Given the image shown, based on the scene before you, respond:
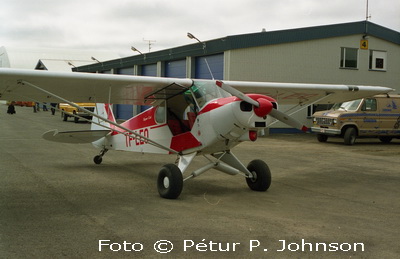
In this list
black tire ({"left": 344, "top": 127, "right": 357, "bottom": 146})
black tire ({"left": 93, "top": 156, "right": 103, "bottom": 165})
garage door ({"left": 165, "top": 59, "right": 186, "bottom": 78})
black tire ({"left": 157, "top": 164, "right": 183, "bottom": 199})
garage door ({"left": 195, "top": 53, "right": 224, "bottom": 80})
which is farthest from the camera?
garage door ({"left": 165, "top": 59, "right": 186, "bottom": 78})

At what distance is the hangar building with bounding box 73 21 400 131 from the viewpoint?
23203mm

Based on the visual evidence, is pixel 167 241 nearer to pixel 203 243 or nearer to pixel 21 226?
pixel 203 243

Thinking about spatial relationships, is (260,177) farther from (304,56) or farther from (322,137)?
(304,56)

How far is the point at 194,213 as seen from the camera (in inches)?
258

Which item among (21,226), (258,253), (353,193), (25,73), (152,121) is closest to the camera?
(258,253)

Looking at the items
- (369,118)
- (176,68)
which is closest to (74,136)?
(369,118)

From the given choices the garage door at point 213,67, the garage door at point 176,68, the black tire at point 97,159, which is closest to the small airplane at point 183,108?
the black tire at point 97,159

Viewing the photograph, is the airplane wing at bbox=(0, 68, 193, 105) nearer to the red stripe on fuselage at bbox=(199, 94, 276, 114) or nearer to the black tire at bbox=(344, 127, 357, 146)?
the red stripe on fuselage at bbox=(199, 94, 276, 114)

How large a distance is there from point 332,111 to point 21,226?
54.2 feet

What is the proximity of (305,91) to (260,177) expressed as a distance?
2834 mm

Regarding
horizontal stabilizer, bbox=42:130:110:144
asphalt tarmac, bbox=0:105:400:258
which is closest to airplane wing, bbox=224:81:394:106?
asphalt tarmac, bbox=0:105:400:258

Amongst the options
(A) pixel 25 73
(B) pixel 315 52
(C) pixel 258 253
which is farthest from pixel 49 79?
(B) pixel 315 52

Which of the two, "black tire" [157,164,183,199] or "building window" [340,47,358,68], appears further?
"building window" [340,47,358,68]

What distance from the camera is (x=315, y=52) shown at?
81.5 feet
